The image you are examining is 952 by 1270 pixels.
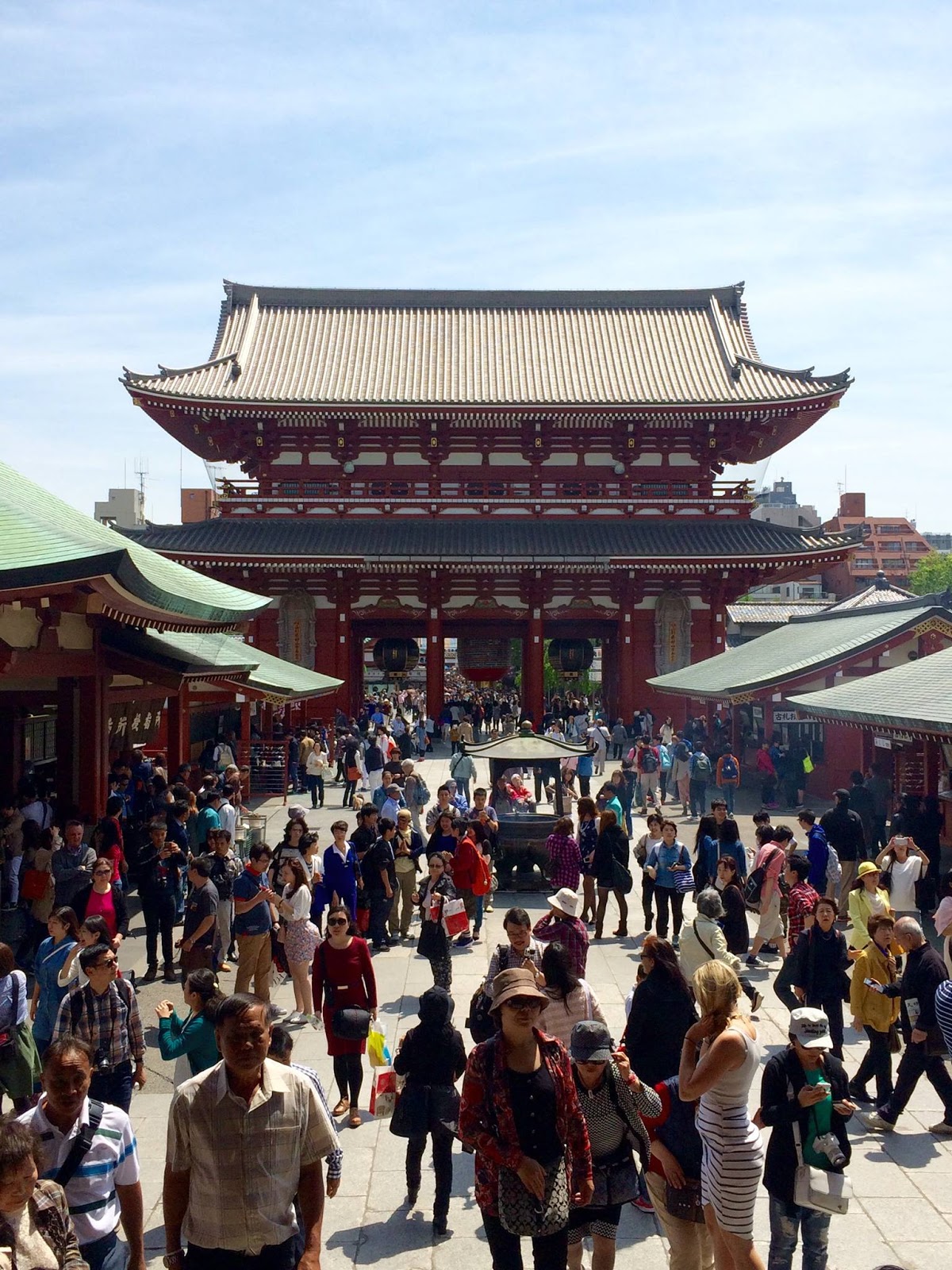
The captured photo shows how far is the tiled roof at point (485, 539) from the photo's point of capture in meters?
29.9

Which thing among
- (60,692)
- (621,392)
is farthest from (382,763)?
(621,392)

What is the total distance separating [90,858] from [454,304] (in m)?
31.6

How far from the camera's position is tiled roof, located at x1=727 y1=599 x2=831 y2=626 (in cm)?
4950

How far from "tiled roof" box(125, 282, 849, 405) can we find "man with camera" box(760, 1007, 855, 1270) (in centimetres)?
2732

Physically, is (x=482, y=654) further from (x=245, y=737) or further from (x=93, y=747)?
(x=93, y=747)

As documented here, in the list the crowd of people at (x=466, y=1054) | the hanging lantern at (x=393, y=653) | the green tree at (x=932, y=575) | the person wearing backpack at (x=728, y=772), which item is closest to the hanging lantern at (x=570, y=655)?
the hanging lantern at (x=393, y=653)

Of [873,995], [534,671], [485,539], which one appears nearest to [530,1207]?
[873,995]

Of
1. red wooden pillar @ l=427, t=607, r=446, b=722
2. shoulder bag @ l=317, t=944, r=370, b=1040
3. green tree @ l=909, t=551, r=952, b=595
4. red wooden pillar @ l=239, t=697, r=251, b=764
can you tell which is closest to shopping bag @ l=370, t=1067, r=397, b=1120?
shoulder bag @ l=317, t=944, r=370, b=1040

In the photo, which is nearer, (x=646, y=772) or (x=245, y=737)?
(x=646, y=772)

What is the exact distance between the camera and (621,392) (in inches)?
1291

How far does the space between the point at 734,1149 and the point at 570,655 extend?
2984 cm

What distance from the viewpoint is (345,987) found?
7012 mm

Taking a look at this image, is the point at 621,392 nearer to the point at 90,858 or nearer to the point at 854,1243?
the point at 90,858

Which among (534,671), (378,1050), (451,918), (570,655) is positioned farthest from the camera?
(570,655)
